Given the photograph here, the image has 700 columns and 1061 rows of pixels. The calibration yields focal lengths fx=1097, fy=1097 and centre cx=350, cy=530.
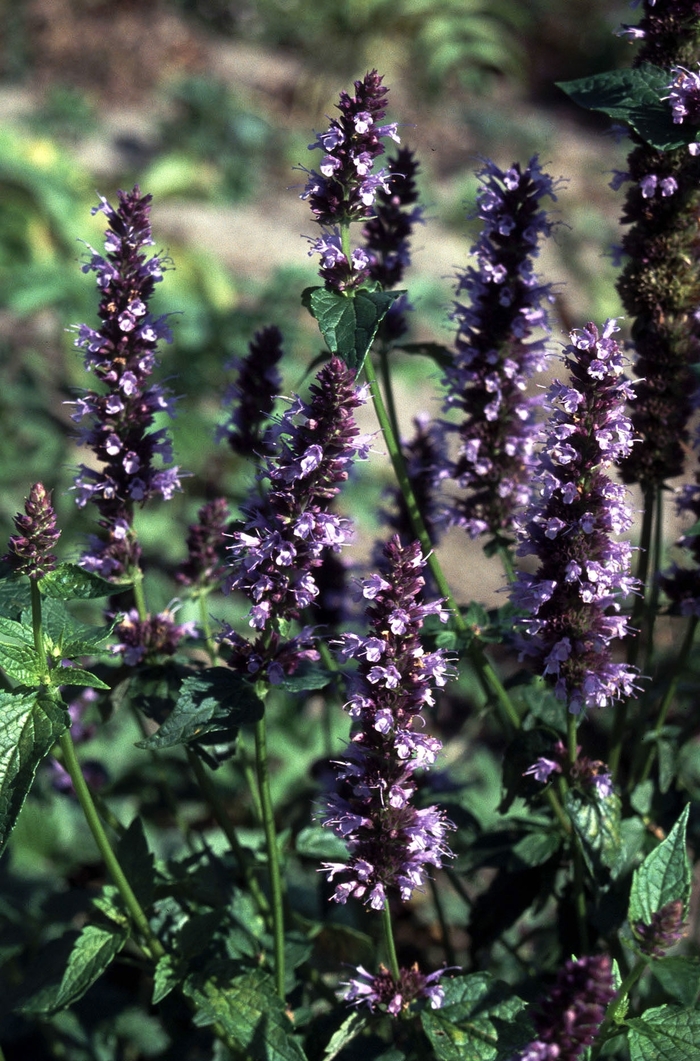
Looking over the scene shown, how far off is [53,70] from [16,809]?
13.8 m

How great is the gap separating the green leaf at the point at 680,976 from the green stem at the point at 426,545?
0.69m

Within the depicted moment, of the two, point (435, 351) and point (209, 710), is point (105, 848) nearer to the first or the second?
point (209, 710)

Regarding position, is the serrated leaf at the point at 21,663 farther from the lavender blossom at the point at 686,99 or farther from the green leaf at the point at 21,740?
the lavender blossom at the point at 686,99

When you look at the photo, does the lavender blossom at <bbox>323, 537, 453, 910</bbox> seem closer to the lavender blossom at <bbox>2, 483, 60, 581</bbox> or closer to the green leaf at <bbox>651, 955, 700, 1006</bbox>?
the green leaf at <bbox>651, 955, 700, 1006</bbox>

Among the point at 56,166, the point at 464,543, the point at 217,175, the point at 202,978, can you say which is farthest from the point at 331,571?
the point at 217,175

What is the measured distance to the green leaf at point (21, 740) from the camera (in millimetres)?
2037

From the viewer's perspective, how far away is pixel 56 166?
27.0 ft

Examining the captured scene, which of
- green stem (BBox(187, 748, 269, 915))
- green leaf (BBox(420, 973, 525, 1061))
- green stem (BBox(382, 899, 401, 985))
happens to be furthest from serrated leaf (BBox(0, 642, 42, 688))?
green leaf (BBox(420, 973, 525, 1061))

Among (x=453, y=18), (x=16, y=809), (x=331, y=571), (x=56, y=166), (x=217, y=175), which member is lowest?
(x=16, y=809)

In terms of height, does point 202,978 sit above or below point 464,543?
below

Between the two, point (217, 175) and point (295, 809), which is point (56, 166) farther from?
point (295, 809)

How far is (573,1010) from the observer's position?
1.79 metres

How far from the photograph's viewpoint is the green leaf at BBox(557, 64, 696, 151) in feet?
7.73

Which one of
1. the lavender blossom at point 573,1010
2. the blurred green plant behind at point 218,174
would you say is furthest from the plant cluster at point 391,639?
the blurred green plant behind at point 218,174
